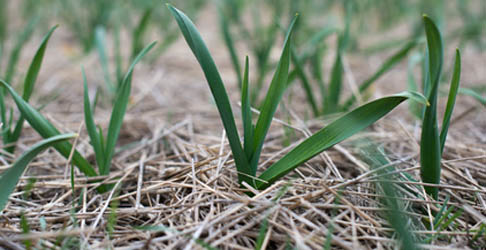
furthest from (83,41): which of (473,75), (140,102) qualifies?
(473,75)

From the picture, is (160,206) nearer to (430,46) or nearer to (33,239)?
(33,239)

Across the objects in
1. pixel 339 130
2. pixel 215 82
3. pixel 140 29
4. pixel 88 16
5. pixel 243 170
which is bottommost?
pixel 243 170

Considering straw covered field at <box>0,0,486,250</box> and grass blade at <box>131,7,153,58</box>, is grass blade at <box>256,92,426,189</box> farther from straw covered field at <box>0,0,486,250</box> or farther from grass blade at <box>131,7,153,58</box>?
grass blade at <box>131,7,153,58</box>

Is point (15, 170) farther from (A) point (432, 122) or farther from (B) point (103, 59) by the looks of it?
(B) point (103, 59)

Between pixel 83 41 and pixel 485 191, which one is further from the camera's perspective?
pixel 83 41

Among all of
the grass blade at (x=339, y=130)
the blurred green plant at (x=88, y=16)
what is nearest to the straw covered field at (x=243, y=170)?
the grass blade at (x=339, y=130)

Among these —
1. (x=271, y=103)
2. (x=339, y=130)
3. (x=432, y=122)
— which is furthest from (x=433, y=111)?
(x=271, y=103)
